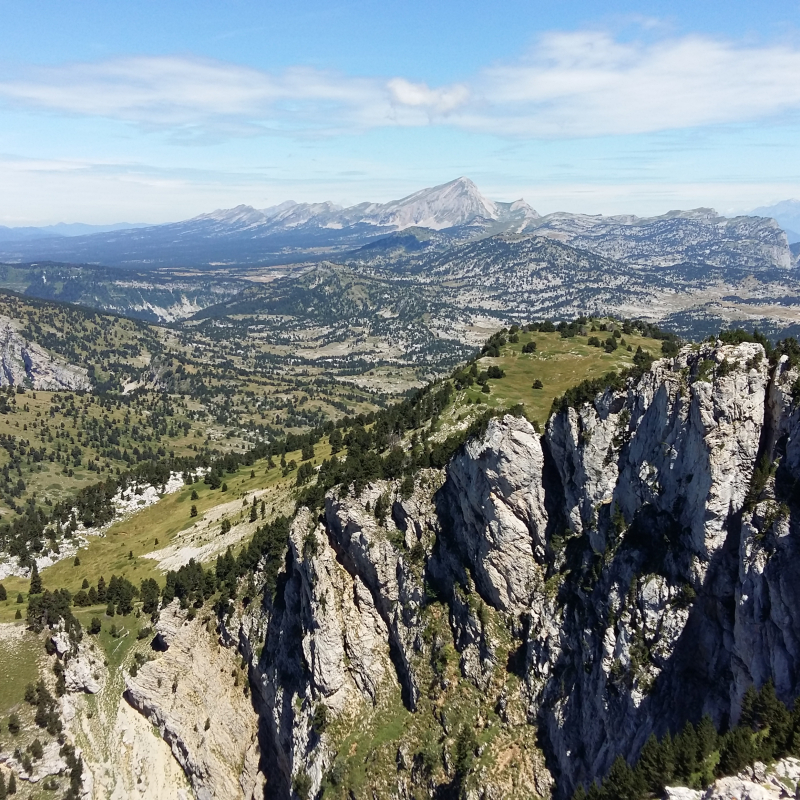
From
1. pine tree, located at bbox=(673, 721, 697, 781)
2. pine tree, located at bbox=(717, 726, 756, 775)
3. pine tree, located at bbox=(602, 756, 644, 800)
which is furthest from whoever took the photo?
pine tree, located at bbox=(602, 756, 644, 800)

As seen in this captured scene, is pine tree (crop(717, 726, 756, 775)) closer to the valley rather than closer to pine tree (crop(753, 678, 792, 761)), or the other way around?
the valley

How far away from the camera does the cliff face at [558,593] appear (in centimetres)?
5731

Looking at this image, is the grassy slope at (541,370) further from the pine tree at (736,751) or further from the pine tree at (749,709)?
the pine tree at (736,751)

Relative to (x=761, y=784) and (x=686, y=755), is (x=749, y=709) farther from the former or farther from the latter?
(x=761, y=784)

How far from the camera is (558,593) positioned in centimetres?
7481

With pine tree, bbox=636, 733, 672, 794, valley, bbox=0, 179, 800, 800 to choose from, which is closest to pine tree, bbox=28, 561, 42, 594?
valley, bbox=0, 179, 800, 800

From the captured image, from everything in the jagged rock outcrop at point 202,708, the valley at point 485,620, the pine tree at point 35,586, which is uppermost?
the valley at point 485,620

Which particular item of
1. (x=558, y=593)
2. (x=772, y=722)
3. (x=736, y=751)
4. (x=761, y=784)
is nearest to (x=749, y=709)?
(x=772, y=722)

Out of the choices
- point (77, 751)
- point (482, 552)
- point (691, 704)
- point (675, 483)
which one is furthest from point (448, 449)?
point (77, 751)

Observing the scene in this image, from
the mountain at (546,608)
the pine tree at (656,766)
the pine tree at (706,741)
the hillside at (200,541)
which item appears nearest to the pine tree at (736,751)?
the mountain at (546,608)

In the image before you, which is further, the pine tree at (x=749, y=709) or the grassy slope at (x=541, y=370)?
the grassy slope at (x=541, y=370)

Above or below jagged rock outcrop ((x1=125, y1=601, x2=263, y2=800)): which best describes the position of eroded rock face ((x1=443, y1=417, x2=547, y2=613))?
above

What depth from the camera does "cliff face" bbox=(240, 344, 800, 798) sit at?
188 ft

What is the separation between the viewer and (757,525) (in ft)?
176
